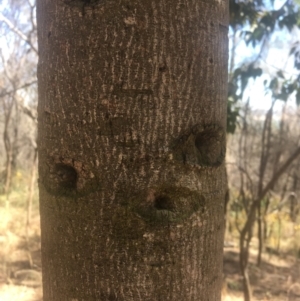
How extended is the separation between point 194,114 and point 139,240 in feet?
0.96

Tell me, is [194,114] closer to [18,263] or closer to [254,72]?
[254,72]

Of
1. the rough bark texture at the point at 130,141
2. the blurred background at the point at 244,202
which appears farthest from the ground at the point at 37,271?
the rough bark texture at the point at 130,141

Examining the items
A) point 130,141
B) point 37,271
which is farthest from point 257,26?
point 37,271

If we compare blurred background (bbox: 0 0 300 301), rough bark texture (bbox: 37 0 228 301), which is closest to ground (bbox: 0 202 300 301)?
blurred background (bbox: 0 0 300 301)

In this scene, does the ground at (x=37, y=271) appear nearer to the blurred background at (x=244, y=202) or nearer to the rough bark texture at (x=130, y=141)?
the blurred background at (x=244, y=202)

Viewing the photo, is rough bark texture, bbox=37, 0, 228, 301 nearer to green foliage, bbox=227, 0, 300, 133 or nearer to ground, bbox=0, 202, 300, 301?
green foliage, bbox=227, 0, 300, 133

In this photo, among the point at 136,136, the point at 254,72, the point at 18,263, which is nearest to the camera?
the point at 136,136

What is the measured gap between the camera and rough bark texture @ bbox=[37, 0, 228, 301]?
0.81 metres

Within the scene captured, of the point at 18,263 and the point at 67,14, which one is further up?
the point at 67,14

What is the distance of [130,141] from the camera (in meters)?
0.82

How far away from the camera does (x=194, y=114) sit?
857 millimetres

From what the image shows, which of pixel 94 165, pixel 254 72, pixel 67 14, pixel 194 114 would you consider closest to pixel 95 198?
pixel 94 165

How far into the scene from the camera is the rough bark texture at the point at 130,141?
0.81m

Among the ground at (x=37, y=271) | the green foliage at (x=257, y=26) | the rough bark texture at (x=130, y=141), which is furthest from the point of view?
the ground at (x=37, y=271)
